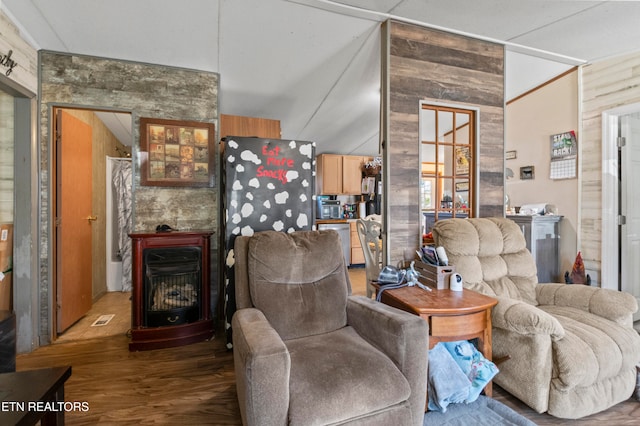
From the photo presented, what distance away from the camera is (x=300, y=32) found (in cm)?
238

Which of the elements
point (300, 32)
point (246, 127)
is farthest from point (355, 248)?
point (300, 32)

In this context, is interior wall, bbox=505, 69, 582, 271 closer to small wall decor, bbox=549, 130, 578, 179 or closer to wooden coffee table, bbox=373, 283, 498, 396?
small wall decor, bbox=549, 130, 578, 179

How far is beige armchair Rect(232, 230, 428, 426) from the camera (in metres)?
1.09

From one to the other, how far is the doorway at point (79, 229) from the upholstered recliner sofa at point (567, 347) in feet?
11.1

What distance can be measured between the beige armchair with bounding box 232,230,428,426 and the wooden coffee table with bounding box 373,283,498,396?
174mm

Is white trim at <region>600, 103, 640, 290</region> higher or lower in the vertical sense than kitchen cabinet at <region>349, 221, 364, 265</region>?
higher

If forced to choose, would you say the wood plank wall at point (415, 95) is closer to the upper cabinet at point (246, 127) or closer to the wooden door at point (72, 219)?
the upper cabinet at point (246, 127)

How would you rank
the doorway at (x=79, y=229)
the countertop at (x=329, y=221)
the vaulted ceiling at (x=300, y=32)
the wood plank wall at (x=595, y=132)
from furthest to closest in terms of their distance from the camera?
the countertop at (x=329, y=221)
the wood plank wall at (x=595, y=132)
the doorway at (x=79, y=229)
the vaulted ceiling at (x=300, y=32)

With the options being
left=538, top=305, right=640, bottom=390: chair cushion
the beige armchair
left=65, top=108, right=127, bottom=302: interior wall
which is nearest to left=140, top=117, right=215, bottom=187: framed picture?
left=65, top=108, right=127, bottom=302: interior wall

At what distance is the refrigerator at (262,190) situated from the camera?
7.90 feet

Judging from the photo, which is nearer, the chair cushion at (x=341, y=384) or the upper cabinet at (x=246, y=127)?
the chair cushion at (x=341, y=384)

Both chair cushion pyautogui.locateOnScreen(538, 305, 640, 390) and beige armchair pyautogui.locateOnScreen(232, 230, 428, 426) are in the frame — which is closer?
beige armchair pyautogui.locateOnScreen(232, 230, 428, 426)

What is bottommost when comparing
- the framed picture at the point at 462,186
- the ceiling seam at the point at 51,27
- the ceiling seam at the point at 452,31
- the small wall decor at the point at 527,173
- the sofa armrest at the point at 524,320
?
the sofa armrest at the point at 524,320

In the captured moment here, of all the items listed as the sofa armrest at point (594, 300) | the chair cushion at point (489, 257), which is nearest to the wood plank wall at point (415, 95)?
the chair cushion at point (489, 257)
